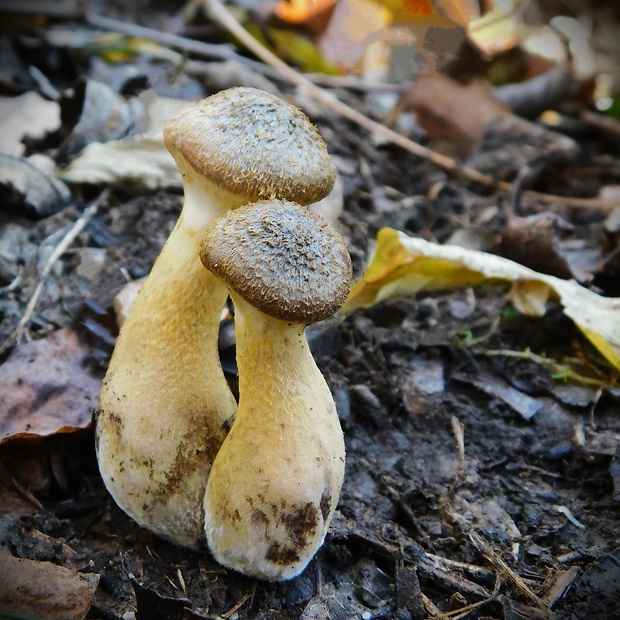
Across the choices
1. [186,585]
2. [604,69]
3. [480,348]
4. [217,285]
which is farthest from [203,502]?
[604,69]

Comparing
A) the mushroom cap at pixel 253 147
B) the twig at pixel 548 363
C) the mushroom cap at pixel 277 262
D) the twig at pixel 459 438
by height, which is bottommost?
the twig at pixel 459 438

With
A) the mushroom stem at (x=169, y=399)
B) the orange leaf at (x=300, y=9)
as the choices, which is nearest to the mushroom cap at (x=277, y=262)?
the mushroom stem at (x=169, y=399)

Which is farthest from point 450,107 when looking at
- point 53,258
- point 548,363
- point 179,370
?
point 179,370

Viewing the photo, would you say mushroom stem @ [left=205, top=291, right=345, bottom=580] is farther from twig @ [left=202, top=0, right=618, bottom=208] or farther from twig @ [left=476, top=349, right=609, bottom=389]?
twig @ [left=202, top=0, right=618, bottom=208]

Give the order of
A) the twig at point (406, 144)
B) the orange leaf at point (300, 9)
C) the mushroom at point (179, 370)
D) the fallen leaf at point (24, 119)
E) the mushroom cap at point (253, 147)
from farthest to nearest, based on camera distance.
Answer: the orange leaf at point (300, 9) → the twig at point (406, 144) → the fallen leaf at point (24, 119) → the mushroom at point (179, 370) → the mushroom cap at point (253, 147)

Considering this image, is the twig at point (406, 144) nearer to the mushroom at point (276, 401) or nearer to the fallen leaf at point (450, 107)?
the fallen leaf at point (450, 107)

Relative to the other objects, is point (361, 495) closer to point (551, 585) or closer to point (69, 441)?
point (551, 585)

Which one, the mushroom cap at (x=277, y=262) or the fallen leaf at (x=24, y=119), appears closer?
the mushroom cap at (x=277, y=262)
